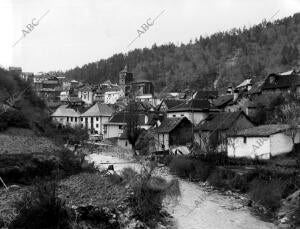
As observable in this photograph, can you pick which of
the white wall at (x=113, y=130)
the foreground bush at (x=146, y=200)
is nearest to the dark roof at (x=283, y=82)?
the white wall at (x=113, y=130)

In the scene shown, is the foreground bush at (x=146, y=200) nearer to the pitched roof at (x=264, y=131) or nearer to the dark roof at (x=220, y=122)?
the pitched roof at (x=264, y=131)

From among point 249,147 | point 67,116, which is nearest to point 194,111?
point 249,147

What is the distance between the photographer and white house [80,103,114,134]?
75.4 m

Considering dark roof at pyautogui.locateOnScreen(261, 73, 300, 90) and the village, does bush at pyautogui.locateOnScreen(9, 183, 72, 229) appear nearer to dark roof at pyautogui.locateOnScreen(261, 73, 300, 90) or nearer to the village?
the village

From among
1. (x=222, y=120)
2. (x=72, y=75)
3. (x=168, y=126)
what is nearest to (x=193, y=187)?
(x=222, y=120)

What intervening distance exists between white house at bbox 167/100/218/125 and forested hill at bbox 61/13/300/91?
2090 inches

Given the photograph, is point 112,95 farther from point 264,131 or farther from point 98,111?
point 264,131

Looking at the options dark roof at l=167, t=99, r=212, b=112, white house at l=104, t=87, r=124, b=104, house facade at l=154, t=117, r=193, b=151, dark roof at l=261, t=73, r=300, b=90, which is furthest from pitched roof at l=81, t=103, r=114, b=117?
white house at l=104, t=87, r=124, b=104

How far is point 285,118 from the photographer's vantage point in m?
42.8

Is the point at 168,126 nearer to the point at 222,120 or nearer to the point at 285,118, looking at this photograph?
the point at 222,120

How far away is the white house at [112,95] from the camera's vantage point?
112688 millimetres

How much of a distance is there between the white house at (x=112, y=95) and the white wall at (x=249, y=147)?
7613 cm

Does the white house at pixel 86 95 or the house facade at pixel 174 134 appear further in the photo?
the white house at pixel 86 95

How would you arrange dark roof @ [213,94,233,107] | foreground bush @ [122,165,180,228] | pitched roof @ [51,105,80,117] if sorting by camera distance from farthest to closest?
pitched roof @ [51,105,80,117], dark roof @ [213,94,233,107], foreground bush @ [122,165,180,228]
